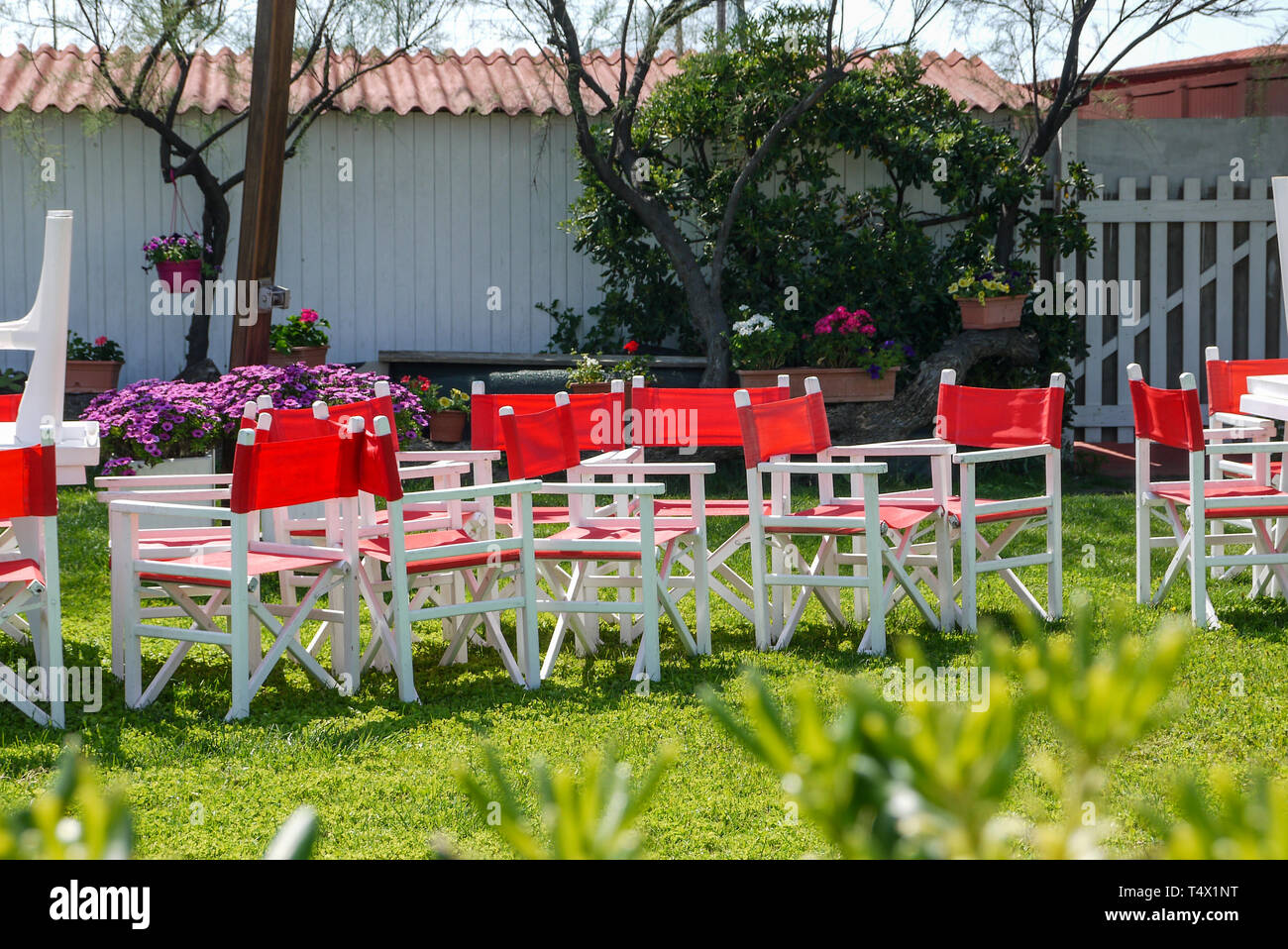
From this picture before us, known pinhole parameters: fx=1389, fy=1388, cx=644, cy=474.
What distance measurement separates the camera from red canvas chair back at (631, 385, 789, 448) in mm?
6297

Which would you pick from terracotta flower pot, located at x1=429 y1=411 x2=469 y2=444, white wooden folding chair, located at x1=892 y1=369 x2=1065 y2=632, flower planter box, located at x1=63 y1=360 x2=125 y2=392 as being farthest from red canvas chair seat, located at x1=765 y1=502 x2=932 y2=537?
flower planter box, located at x1=63 y1=360 x2=125 y2=392

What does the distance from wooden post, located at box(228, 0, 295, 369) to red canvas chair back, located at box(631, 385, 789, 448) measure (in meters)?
2.57

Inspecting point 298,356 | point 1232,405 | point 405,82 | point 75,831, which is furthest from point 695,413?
point 405,82

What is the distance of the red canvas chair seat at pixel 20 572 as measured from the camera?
4.50 meters

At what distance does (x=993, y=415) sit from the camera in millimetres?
6051

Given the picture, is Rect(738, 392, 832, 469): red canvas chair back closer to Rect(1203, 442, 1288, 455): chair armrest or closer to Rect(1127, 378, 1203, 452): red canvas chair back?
Rect(1127, 378, 1203, 452): red canvas chair back

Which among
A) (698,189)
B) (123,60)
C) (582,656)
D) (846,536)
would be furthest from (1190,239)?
(123,60)

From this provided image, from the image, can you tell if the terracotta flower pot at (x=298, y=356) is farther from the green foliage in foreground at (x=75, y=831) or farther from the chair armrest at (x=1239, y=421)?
the green foliage in foreground at (x=75, y=831)

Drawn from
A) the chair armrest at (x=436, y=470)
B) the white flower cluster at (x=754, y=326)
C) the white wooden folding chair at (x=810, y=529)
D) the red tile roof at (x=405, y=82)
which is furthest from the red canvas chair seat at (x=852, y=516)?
the red tile roof at (x=405, y=82)

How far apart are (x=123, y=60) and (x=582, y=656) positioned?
7187 millimetres

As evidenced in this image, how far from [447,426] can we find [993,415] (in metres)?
5.03

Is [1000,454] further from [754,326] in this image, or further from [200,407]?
[754,326]

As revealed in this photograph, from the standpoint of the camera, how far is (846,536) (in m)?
6.30
